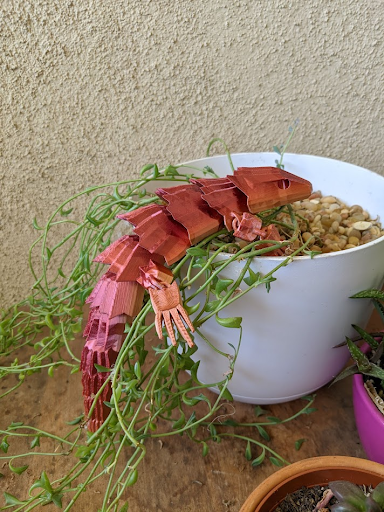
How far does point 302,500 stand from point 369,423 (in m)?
0.14

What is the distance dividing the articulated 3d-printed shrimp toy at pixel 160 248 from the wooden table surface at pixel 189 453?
0.10 meters

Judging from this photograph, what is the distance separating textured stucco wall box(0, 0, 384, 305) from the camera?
611 mm

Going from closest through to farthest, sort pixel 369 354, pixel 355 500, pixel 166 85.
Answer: pixel 355 500 → pixel 369 354 → pixel 166 85

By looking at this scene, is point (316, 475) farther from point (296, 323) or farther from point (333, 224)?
point (333, 224)

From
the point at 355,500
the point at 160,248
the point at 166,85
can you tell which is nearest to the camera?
the point at 355,500

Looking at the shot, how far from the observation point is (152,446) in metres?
0.55

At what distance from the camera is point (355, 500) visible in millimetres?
317

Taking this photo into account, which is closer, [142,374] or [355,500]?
[355,500]

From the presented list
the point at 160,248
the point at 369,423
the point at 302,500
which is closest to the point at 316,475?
the point at 302,500

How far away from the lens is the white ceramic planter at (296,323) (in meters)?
0.45

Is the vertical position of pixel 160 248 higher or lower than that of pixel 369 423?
higher

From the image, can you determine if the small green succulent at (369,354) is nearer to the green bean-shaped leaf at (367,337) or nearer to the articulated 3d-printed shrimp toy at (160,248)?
the green bean-shaped leaf at (367,337)

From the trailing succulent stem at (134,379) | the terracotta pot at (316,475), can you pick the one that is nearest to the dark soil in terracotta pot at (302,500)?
the terracotta pot at (316,475)

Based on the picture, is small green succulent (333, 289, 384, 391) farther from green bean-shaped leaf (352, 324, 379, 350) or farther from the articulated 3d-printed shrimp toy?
the articulated 3d-printed shrimp toy
